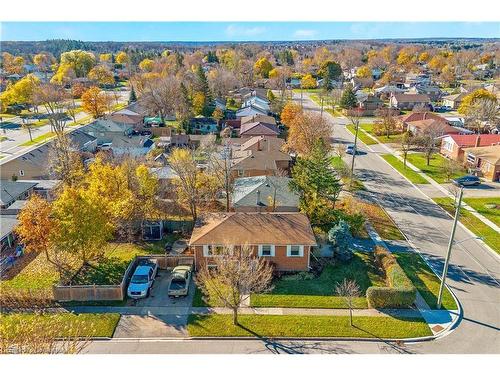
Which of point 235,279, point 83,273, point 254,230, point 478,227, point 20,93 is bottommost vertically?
point 478,227

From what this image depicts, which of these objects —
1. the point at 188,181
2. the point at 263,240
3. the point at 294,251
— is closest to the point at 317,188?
the point at 294,251

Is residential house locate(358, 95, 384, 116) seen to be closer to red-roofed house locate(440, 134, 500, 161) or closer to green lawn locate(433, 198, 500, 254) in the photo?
red-roofed house locate(440, 134, 500, 161)

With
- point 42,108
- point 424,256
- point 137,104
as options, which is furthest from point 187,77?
point 424,256

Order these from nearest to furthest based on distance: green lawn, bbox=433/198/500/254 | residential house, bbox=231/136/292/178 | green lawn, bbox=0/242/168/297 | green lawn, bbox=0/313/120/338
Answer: green lawn, bbox=0/313/120/338
green lawn, bbox=0/242/168/297
green lawn, bbox=433/198/500/254
residential house, bbox=231/136/292/178

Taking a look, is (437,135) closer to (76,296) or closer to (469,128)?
(469,128)

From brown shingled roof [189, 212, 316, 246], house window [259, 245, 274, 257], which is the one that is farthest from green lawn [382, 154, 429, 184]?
house window [259, 245, 274, 257]

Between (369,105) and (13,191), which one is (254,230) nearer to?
(13,191)
